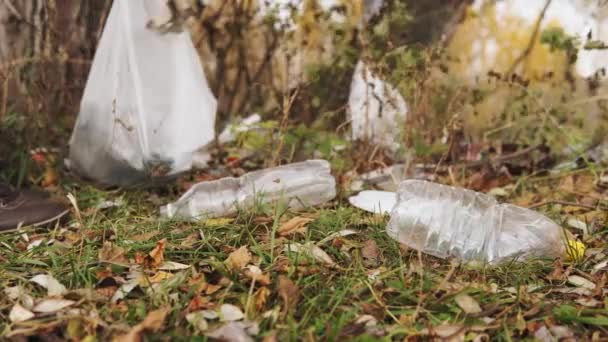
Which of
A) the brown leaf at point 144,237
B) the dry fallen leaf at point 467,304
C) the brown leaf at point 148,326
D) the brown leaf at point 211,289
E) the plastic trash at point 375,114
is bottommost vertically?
the dry fallen leaf at point 467,304

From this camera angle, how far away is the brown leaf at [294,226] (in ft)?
6.60

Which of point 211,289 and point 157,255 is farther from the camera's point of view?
point 157,255

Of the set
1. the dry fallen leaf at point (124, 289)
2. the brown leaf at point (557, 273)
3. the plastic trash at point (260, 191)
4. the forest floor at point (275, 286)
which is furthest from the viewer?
the plastic trash at point (260, 191)

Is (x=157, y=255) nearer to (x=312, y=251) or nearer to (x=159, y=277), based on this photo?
(x=159, y=277)

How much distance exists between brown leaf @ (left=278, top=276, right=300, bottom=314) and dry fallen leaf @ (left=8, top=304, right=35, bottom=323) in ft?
1.88

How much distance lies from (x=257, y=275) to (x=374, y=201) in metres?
0.85

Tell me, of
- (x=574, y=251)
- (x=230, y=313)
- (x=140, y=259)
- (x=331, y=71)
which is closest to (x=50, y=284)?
(x=140, y=259)

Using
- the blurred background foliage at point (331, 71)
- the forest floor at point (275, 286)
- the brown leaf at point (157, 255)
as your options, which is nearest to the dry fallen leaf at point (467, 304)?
the forest floor at point (275, 286)

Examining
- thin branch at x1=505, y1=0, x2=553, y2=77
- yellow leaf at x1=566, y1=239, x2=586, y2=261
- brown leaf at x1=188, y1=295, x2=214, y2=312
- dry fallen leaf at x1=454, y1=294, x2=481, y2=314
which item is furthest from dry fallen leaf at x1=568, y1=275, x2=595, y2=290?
thin branch at x1=505, y1=0, x2=553, y2=77

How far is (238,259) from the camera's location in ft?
5.76

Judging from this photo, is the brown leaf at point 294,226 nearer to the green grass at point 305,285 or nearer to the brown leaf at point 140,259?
the green grass at point 305,285

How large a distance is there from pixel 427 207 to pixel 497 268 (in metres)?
0.32

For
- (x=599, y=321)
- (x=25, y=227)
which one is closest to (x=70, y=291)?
(x=25, y=227)

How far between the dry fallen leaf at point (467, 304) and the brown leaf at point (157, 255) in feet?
2.61
